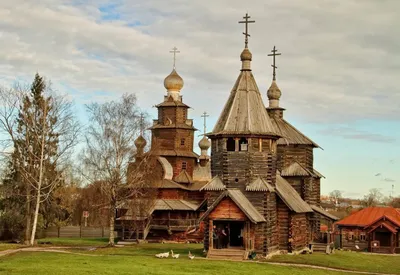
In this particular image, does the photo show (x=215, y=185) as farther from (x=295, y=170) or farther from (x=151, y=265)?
(x=295, y=170)

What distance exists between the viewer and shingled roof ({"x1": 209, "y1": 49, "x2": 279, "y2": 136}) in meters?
36.9

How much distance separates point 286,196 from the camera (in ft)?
129

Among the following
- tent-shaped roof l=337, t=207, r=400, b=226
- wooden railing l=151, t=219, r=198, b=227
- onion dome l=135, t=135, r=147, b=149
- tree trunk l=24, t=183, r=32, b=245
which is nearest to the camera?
tree trunk l=24, t=183, r=32, b=245

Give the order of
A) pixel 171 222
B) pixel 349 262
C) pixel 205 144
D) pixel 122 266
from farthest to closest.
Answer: pixel 205 144 → pixel 171 222 → pixel 349 262 → pixel 122 266

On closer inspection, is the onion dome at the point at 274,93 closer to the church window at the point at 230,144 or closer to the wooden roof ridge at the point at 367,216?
the church window at the point at 230,144

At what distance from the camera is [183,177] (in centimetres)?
5428

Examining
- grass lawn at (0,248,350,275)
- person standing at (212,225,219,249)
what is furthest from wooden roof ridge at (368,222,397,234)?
grass lawn at (0,248,350,275)

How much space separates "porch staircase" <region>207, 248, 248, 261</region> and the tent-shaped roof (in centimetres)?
2191

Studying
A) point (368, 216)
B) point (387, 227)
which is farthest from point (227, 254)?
point (368, 216)

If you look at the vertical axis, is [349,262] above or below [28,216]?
below

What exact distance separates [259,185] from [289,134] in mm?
11791

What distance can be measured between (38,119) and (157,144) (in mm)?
12137

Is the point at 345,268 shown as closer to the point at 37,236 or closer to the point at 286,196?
the point at 286,196

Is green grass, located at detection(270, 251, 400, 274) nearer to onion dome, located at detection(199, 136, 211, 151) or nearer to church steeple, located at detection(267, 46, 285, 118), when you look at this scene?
church steeple, located at detection(267, 46, 285, 118)
